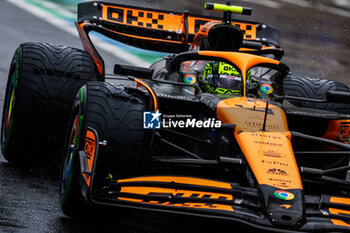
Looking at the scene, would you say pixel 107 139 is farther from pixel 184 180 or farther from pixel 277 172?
pixel 277 172

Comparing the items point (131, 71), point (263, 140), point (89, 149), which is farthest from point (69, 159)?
point (263, 140)

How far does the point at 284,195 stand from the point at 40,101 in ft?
9.47

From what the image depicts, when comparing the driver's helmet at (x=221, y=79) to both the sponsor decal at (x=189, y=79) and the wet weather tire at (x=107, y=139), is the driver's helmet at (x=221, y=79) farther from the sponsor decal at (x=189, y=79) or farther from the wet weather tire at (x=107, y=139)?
the wet weather tire at (x=107, y=139)

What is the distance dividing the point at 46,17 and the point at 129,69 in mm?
9073

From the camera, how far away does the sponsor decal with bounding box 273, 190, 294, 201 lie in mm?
5133

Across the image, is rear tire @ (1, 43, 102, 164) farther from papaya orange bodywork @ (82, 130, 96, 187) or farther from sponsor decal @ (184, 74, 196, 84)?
papaya orange bodywork @ (82, 130, 96, 187)

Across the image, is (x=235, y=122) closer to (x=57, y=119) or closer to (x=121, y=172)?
(x=121, y=172)

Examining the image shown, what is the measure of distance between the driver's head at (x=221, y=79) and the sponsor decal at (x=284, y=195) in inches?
81.5

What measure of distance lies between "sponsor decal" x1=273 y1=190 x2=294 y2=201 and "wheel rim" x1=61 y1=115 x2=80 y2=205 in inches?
62.0

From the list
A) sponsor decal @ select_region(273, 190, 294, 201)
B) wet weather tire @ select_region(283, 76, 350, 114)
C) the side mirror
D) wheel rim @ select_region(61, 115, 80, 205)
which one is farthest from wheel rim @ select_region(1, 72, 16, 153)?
sponsor decal @ select_region(273, 190, 294, 201)

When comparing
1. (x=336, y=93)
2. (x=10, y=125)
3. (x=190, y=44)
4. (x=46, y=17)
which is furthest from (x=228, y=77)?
(x=46, y=17)

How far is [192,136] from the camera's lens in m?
6.77

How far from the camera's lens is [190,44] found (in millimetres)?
9992

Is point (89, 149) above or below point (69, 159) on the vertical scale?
above
